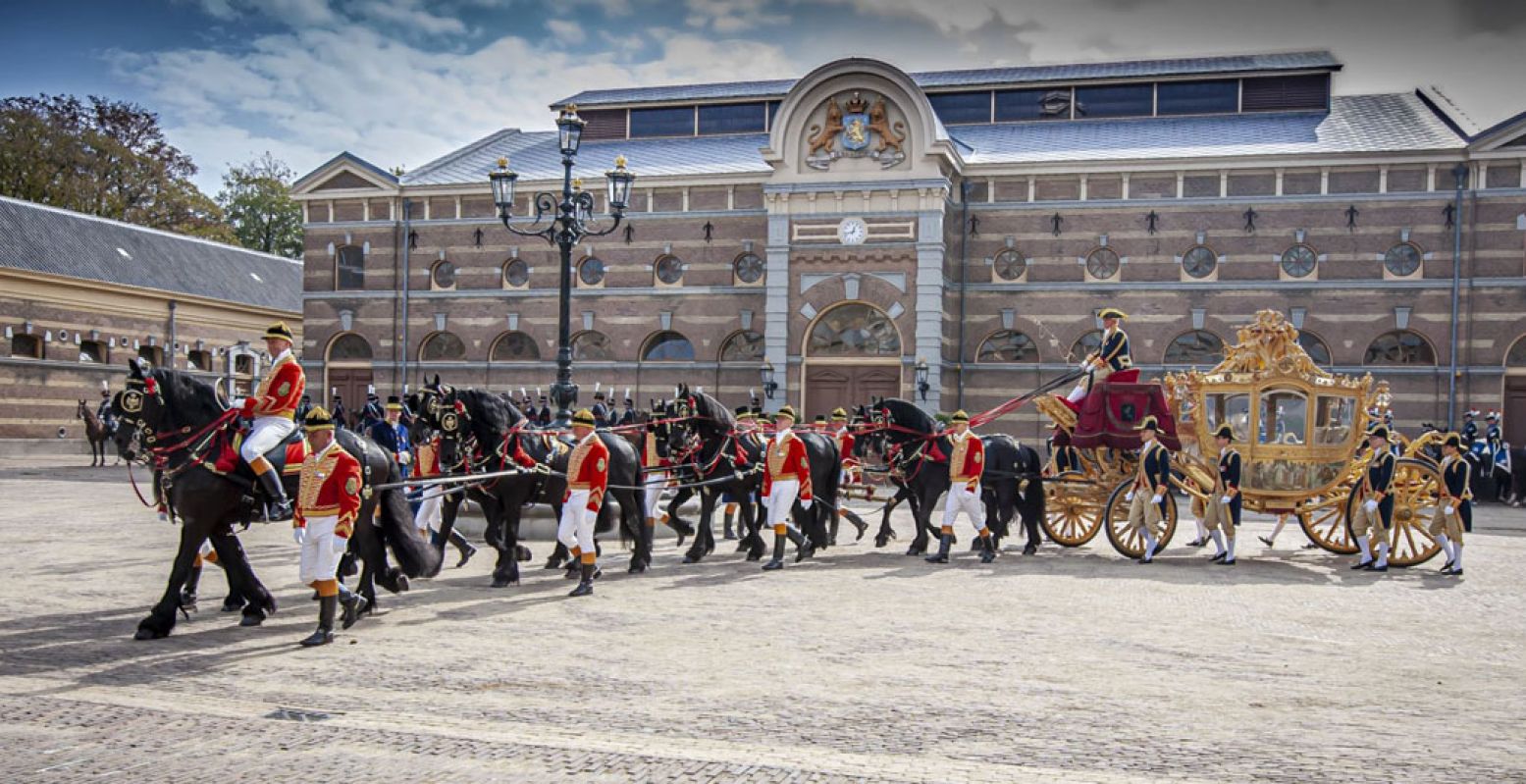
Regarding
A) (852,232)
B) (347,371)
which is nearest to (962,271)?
(852,232)

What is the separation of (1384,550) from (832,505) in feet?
22.2

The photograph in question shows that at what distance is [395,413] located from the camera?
16.7 meters

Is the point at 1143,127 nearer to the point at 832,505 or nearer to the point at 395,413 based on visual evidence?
the point at 832,505

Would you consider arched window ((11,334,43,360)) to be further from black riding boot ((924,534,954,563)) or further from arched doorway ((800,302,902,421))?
black riding boot ((924,534,954,563))

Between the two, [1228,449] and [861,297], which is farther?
[861,297]

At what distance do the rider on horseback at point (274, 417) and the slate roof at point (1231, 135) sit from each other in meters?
24.0

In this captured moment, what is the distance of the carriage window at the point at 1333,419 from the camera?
1530cm

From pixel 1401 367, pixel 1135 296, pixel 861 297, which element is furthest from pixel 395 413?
pixel 1401 367

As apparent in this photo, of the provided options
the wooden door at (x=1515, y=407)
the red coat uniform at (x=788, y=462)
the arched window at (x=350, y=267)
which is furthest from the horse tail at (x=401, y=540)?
the wooden door at (x=1515, y=407)

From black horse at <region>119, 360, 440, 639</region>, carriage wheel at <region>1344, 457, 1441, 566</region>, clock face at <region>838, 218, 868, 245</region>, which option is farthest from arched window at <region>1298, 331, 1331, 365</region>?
black horse at <region>119, 360, 440, 639</region>

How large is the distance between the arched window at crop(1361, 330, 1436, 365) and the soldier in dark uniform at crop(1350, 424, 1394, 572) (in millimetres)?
16192

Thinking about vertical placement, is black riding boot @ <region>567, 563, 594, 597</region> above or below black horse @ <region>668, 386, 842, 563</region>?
below

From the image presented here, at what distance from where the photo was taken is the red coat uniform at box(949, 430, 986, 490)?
46.8 ft

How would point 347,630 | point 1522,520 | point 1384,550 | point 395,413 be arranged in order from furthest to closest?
point 1522,520 < point 395,413 < point 1384,550 < point 347,630
